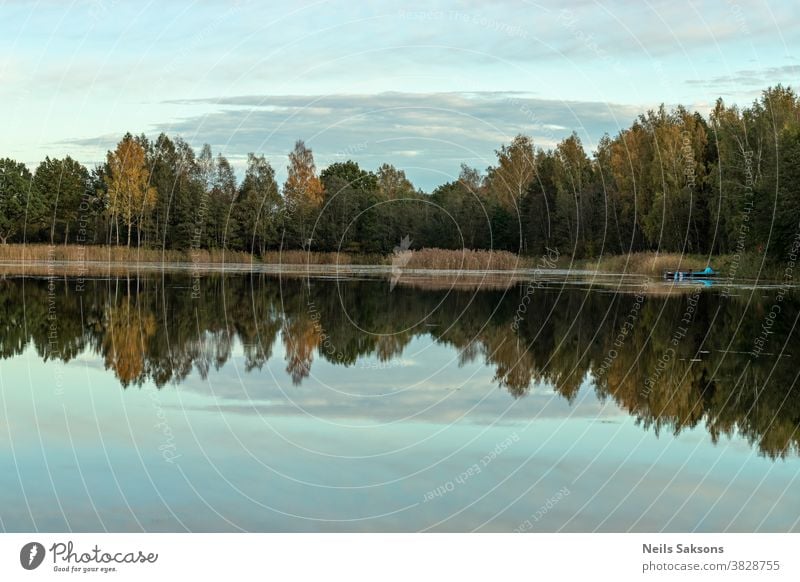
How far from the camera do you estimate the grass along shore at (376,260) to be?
5238cm

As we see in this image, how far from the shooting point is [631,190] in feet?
225

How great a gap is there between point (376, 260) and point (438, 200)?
11.9 meters

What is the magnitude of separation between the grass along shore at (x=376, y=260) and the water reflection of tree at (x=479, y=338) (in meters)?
19.7

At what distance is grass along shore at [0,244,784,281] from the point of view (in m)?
52.4

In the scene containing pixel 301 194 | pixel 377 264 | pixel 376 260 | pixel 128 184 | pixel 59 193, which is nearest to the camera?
pixel 128 184

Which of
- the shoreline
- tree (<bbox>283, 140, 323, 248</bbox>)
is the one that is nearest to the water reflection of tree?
the shoreline

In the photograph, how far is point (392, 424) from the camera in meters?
12.0

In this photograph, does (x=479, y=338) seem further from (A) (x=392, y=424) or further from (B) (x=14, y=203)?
(B) (x=14, y=203)

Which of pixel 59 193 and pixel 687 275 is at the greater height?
pixel 59 193

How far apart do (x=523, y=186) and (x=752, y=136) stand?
1136 inches

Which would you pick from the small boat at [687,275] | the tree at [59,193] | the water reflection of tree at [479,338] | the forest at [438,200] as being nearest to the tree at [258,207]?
the forest at [438,200]

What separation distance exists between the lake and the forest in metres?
38.3

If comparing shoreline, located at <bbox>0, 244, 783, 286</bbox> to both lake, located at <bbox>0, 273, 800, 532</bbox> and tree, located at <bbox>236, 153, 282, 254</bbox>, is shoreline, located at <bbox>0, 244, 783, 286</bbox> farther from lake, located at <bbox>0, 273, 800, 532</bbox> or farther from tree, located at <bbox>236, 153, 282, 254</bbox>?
lake, located at <bbox>0, 273, 800, 532</bbox>

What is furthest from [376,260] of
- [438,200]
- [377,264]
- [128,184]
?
[128,184]
